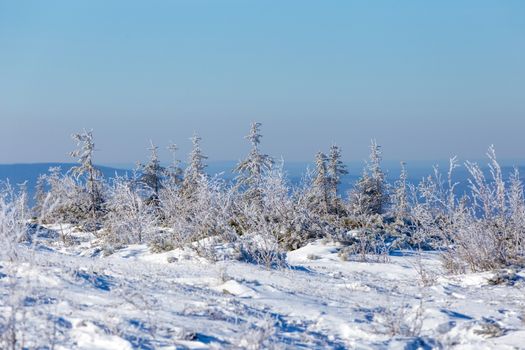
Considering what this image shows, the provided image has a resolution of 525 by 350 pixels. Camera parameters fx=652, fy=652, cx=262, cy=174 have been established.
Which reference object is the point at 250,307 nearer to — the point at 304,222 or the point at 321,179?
the point at 304,222

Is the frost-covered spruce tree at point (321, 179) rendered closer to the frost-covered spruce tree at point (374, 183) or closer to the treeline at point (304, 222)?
the frost-covered spruce tree at point (374, 183)

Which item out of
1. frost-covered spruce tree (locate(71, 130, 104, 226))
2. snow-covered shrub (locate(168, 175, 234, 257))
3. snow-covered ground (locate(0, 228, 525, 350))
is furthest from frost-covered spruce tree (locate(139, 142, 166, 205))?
snow-covered ground (locate(0, 228, 525, 350))

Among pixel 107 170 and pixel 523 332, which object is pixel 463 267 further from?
pixel 107 170

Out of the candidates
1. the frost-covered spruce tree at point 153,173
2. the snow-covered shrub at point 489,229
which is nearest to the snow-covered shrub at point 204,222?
the snow-covered shrub at point 489,229

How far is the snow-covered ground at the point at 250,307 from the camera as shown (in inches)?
186

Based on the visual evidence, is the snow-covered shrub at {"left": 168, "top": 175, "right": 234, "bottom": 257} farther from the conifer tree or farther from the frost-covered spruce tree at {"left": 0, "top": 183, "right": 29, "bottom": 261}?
the conifer tree

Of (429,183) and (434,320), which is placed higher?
(429,183)

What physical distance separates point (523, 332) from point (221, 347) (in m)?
2.65

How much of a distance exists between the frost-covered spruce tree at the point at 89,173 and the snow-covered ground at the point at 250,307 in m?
12.5

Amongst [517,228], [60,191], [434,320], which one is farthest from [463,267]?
[60,191]

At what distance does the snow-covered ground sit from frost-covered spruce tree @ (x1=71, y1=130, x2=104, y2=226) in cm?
1247

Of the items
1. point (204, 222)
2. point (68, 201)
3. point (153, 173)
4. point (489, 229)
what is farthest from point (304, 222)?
point (153, 173)

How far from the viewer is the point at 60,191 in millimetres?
21625

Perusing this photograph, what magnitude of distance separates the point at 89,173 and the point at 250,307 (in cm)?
1947
